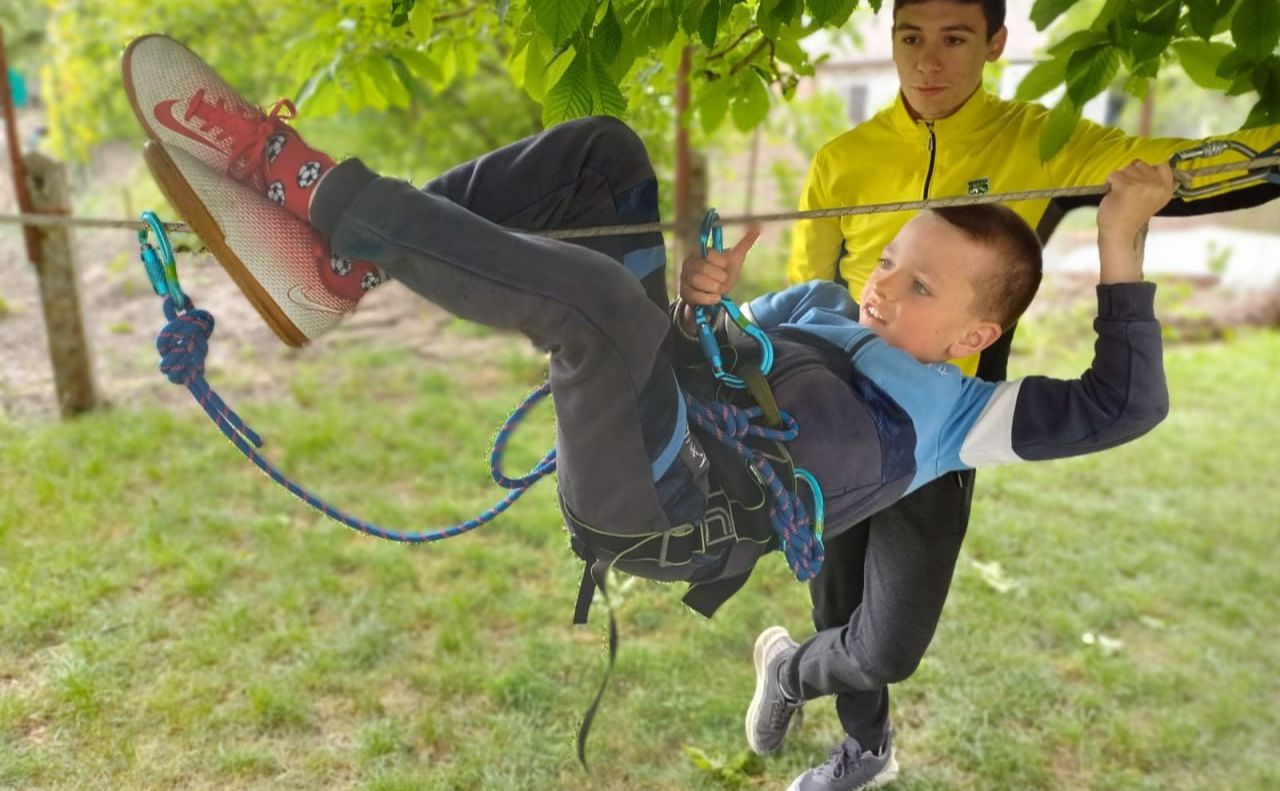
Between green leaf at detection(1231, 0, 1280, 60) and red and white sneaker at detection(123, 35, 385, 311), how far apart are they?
1.64m

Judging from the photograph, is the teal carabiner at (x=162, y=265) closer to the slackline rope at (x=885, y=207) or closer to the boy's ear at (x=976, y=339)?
the slackline rope at (x=885, y=207)

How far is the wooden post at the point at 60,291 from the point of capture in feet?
15.0

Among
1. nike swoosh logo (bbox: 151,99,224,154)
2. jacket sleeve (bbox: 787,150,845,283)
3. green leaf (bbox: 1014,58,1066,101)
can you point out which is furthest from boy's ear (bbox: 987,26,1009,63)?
nike swoosh logo (bbox: 151,99,224,154)

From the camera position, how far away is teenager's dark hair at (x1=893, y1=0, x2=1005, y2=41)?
2.15 metres

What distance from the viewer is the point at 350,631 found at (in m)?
3.24

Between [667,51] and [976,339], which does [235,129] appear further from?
[976,339]

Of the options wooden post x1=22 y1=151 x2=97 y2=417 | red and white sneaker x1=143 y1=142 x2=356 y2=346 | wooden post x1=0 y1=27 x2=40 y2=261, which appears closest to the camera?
red and white sneaker x1=143 y1=142 x2=356 y2=346

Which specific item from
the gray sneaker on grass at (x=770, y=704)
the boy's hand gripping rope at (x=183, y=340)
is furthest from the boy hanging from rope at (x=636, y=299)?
the gray sneaker on grass at (x=770, y=704)

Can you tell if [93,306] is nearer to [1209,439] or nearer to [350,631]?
[350,631]

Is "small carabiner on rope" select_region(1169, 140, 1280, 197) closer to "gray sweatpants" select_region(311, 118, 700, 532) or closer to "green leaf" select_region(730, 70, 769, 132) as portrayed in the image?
"gray sweatpants" select_region(311, 118, 700, 532)

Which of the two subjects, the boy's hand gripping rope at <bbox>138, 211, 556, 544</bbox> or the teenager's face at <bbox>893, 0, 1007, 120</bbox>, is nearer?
the boy's hand gripping rope at <bbox>138, 211, 556, 544</bbox>

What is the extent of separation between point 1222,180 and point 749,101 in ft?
4.49

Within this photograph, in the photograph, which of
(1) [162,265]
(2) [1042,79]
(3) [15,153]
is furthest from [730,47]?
(3) [15,153]

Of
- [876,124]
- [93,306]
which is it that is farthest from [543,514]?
[93,306]
